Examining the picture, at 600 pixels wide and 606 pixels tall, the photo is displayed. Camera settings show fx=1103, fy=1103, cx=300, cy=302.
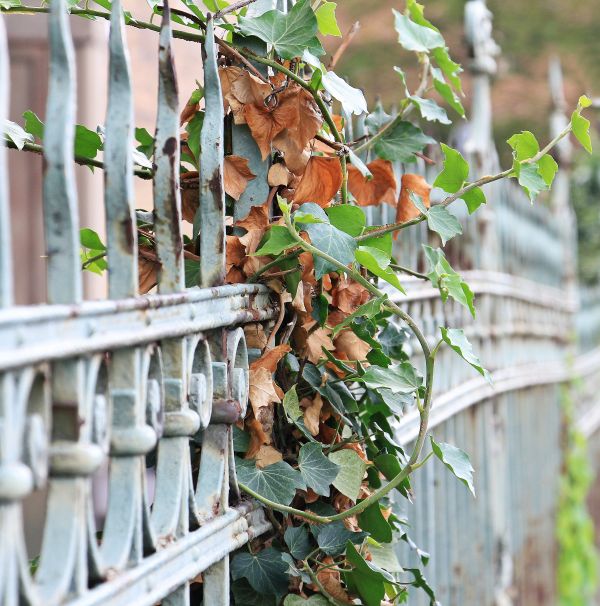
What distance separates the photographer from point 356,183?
65.4 inches

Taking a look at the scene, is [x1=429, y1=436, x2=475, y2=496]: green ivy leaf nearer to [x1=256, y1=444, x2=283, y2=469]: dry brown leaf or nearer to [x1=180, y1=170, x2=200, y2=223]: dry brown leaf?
[x1=256, y1=444, x2=283, y2=469]: dry brown leaf

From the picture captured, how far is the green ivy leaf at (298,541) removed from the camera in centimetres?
139

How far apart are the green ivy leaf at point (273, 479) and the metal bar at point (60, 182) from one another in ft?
1.63

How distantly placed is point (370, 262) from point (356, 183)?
1.19 feet

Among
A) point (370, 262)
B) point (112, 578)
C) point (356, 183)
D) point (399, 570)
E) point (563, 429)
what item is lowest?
point (563, 429)

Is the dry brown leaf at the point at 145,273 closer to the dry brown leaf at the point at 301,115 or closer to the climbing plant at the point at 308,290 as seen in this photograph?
the climbing plant at the point at 308,290

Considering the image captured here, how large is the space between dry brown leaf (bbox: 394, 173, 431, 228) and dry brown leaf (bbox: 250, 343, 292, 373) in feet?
1.23

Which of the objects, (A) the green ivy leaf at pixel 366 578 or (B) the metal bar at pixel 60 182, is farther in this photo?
(A) the green ivy leaf at pixel 366 578

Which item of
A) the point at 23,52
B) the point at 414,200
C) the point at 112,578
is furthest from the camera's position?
the point at 23,52

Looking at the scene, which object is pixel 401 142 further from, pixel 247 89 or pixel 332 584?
pixel 332 584

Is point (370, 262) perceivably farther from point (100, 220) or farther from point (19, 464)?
point (100, 220)

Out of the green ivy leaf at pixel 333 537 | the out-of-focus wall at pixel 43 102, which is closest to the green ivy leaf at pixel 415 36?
the green ivy leaf at pixel 333 537

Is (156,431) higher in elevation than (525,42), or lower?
Answer: lower

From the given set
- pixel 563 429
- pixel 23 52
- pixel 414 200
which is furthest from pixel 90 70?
pixel 414 200
